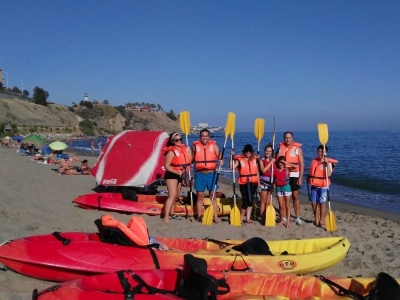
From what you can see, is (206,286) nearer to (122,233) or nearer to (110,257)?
(110,257)

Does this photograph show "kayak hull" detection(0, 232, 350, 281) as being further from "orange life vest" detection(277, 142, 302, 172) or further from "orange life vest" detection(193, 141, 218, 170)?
"orange life vest" detection(277, 142, 302, 172)

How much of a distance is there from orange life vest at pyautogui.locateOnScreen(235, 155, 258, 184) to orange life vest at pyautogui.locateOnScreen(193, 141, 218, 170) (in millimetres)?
542

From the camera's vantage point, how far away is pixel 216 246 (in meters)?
5.25

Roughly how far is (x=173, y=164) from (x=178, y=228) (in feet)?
4.06

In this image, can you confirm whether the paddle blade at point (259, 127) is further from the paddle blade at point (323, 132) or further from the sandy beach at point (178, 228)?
the sandy beach at point (178, 228)

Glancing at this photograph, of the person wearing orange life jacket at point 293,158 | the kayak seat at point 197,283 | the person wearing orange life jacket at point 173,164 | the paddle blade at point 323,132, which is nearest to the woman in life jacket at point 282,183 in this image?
the person wearing orange life jacket at point 293,158

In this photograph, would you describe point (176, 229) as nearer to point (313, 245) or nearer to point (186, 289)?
point (313, 245)

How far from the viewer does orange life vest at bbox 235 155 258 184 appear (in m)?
7.45

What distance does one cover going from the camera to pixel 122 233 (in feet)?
14.4

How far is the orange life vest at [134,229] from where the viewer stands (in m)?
4.36

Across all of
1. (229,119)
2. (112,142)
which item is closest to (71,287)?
(229,119)

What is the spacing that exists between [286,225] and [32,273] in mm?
4944

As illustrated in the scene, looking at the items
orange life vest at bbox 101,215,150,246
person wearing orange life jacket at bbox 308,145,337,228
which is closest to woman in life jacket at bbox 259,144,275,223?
person wearing orange life jacket at bbox 308,145,337,228

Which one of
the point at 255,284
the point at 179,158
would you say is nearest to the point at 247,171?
the point at 179,158
